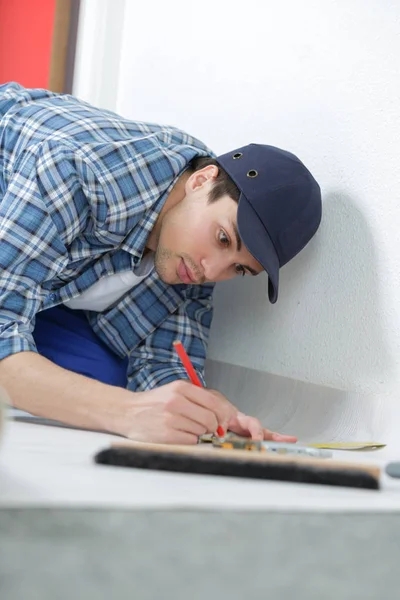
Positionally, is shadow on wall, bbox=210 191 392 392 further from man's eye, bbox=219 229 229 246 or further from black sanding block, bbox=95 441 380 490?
black sanding block, bbox=95 441 380 490

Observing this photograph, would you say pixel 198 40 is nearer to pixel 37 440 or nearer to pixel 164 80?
pixel 164 80

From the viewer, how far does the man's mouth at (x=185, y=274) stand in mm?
1426

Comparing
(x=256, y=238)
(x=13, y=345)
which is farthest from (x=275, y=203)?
(x=13, y=345)

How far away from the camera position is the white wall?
130 centimetres

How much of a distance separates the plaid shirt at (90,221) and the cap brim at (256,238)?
6.5 inches

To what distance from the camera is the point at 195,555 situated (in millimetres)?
527

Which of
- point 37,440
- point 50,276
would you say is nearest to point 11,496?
point 37,440

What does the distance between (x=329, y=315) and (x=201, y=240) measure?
265 millimetres

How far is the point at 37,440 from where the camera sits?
886 mm

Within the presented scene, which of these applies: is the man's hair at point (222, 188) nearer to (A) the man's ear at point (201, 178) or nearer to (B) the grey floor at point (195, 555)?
(A) the man's ear at point (201, 178)

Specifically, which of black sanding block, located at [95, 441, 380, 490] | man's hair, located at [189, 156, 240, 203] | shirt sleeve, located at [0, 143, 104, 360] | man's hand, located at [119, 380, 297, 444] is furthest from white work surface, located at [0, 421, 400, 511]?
man's hair, located at [189, 156, 240, 203]

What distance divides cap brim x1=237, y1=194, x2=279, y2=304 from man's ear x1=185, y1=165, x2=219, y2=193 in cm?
9

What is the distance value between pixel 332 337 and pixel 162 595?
0.94m

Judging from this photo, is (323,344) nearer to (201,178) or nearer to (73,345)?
(201,178)
